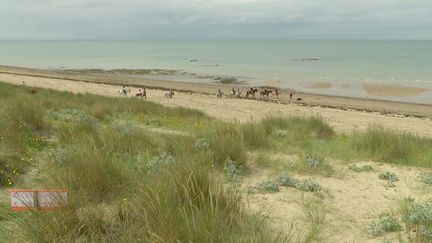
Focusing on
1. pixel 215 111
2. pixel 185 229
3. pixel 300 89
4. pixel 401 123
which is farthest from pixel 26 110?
pixel 300 89

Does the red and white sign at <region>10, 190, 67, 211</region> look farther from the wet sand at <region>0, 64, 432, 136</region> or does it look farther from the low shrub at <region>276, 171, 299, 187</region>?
the wet sand at <region>0, 64, 432, 136</region>

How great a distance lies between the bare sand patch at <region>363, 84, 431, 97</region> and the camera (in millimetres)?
34031

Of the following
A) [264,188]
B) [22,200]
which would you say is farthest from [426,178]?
[22,200]

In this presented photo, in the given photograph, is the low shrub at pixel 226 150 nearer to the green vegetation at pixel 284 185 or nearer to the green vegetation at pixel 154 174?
the green vegetation at pixel 154 174

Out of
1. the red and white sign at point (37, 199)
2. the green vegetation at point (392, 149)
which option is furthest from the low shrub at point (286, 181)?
the red and white sign at point (37, 199)

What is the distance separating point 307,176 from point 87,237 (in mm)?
3996

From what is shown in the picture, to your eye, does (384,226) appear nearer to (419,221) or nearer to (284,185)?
(419,221)

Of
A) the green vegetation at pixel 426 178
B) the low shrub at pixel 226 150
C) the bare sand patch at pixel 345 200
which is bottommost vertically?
the bare sand patch at pixel 345 200

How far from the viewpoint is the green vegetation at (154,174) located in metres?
3.66

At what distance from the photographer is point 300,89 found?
1480 inches

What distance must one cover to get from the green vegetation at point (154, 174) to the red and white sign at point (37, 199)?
3.6 inches

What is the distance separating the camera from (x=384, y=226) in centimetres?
452

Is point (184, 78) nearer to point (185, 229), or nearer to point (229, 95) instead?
point (229, 95)

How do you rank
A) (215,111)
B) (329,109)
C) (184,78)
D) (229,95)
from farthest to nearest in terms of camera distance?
(184,78)
(229,95)
(329,109)
(215,111)
